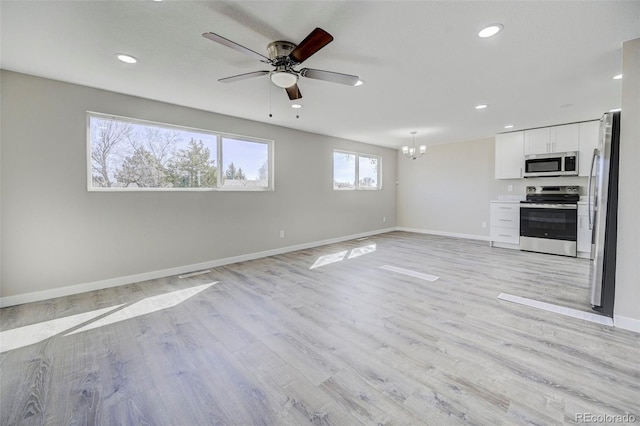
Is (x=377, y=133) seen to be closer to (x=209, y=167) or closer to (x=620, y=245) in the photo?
(x=209, y=167)

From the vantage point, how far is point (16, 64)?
272 centimetres

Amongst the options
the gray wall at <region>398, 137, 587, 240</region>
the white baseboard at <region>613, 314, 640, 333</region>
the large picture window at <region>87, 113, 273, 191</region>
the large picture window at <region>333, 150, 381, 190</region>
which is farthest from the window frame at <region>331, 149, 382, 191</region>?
the white baseboard at <region>613, 314, 640, 333</region>

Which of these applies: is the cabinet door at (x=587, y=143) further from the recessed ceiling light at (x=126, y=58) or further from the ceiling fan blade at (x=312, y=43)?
the recessed ceiling light at (x=126, y=58)

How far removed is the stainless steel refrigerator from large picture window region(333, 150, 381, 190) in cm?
458

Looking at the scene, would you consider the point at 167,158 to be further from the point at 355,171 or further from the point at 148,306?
the point at 355,171

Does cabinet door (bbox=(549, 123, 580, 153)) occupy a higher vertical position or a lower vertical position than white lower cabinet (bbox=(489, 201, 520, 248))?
higher

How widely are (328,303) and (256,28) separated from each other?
8.80 feet

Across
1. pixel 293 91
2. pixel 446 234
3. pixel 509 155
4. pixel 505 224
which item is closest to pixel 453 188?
pixel 446 234

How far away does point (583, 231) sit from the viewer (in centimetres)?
480

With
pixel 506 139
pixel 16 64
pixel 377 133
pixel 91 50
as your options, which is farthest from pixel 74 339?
pixel 506 139

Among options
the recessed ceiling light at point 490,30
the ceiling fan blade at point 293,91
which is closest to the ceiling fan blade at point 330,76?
the ceiling fan blade at point 293,91

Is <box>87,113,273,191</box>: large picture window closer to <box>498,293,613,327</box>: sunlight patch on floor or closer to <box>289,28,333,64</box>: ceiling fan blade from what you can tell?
<box>289,28,333,64</box>: ceiling fan blade

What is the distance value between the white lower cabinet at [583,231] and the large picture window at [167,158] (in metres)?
5.85

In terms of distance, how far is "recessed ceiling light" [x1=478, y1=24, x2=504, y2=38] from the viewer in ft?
6.91
